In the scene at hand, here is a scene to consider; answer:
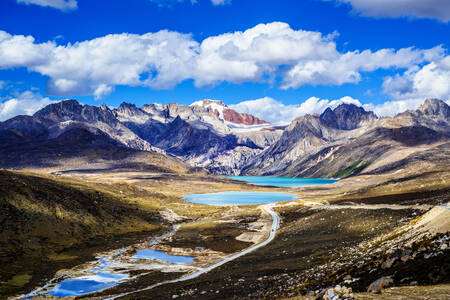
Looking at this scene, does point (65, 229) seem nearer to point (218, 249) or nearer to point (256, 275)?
point (218, 249)

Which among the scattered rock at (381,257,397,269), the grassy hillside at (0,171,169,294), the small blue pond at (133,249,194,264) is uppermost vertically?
the scattered rock at (381,257,397,269)

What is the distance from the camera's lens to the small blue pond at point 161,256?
349 feet

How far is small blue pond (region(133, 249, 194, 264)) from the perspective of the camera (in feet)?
349

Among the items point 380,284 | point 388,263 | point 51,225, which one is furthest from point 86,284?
point 380,284

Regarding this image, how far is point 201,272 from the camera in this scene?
87125 mm

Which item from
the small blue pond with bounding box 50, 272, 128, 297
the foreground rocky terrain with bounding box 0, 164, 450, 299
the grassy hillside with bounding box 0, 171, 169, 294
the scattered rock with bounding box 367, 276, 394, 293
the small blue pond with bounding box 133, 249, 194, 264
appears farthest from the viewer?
the small blue pond with bounding box 133, 249, 194, 264

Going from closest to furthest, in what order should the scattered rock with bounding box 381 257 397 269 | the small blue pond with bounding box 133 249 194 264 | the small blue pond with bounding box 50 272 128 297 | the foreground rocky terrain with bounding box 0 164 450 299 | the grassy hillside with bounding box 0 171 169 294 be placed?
the scattered rock with bounding box 381 257 397 269
the foreground rocky terrain with bounding box 0 164 450 299
the small blue pond with bounding box 50 272 128 297
the grassy hillside with bounding box 0 171 169 294
the small blue pond with bounding box 133 249 194 264

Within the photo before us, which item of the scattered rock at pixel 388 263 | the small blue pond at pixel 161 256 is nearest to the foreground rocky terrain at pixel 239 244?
the scattered rock at pixel 388 263

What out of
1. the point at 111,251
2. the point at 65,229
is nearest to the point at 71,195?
the point at 65,229

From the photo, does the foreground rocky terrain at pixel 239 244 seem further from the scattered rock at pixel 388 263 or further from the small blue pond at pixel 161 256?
the small blue pond at pixel 161 256

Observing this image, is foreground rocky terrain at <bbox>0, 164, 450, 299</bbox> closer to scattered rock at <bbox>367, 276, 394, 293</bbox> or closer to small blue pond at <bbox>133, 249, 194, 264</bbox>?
scattered rock at <bbox>367, 276, 394, 293</bbox>

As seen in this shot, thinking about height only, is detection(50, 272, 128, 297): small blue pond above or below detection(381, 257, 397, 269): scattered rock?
below

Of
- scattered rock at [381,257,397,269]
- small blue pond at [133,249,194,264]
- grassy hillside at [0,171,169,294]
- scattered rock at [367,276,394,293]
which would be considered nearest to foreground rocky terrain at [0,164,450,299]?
scattered rock at [367,276,394,293]

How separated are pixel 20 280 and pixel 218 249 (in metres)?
54.3
